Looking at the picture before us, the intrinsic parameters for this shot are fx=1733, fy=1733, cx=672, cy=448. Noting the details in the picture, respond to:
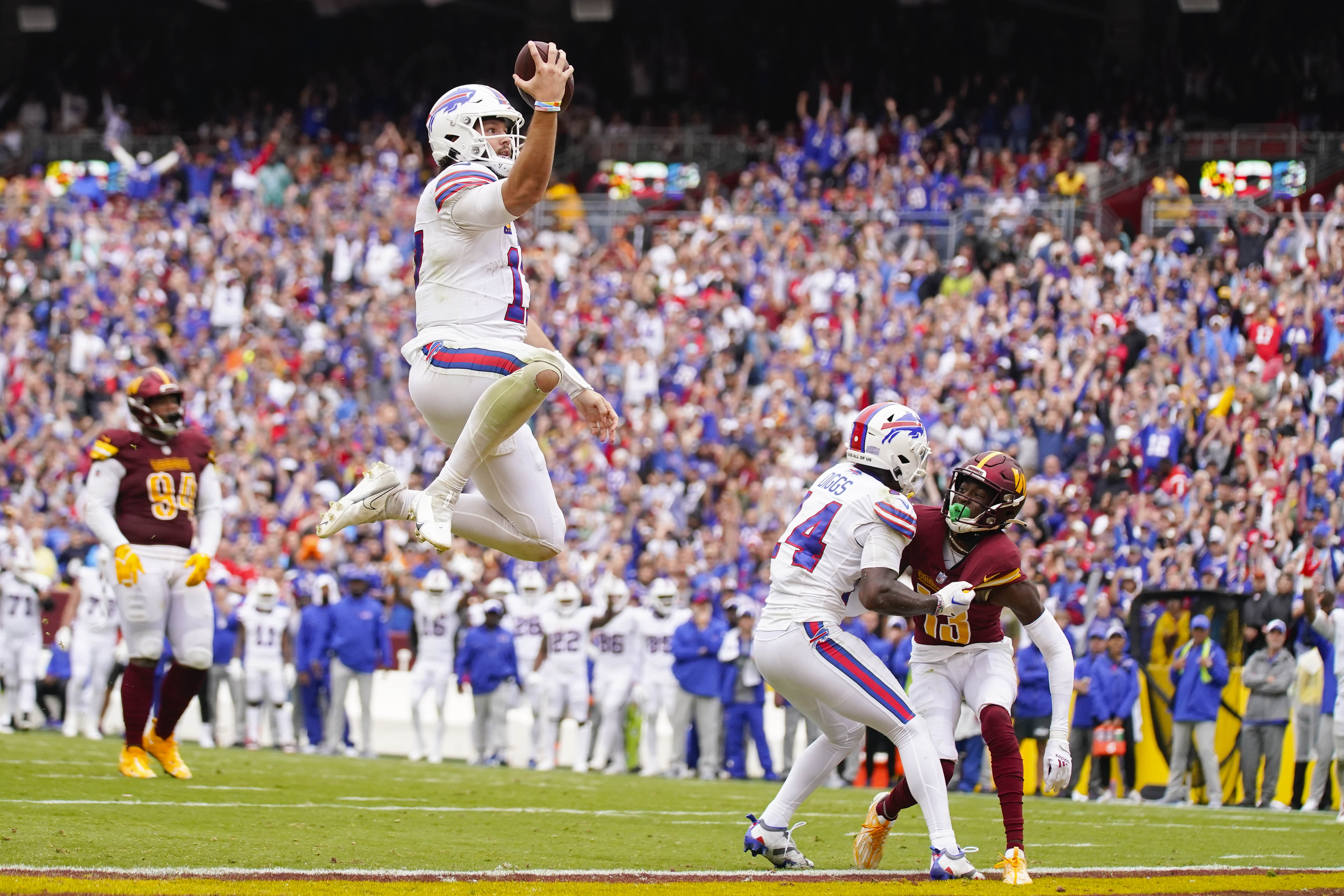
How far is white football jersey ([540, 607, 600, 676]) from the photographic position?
15.7m

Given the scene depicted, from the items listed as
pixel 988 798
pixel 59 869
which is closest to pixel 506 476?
pixel 59 869

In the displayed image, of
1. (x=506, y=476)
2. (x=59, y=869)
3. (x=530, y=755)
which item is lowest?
(x=530, y=755)

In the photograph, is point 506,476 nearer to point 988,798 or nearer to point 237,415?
point 988,798

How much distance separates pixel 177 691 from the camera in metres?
9.85

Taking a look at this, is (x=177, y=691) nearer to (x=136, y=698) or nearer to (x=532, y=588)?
(x=136, y=698)

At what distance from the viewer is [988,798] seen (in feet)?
42.6

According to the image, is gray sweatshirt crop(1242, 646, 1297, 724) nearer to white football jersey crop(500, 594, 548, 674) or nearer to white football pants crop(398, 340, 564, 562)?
white football jersey crop(500, 594, 548, 674)

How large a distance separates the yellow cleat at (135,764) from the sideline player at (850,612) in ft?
13.9

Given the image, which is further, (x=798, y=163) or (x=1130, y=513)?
(x=798, y=163)

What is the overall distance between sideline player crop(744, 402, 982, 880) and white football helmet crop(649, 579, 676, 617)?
7.95 m

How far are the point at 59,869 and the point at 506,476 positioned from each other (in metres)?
2.23

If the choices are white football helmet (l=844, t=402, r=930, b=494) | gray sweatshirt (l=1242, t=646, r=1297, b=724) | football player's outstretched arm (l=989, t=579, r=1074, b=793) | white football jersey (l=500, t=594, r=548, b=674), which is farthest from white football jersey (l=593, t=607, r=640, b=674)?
white football helmet (l=844, t=402, r=930, b=494)

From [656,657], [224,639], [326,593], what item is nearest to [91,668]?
[224,639]

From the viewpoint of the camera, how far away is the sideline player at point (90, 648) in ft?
53.1
